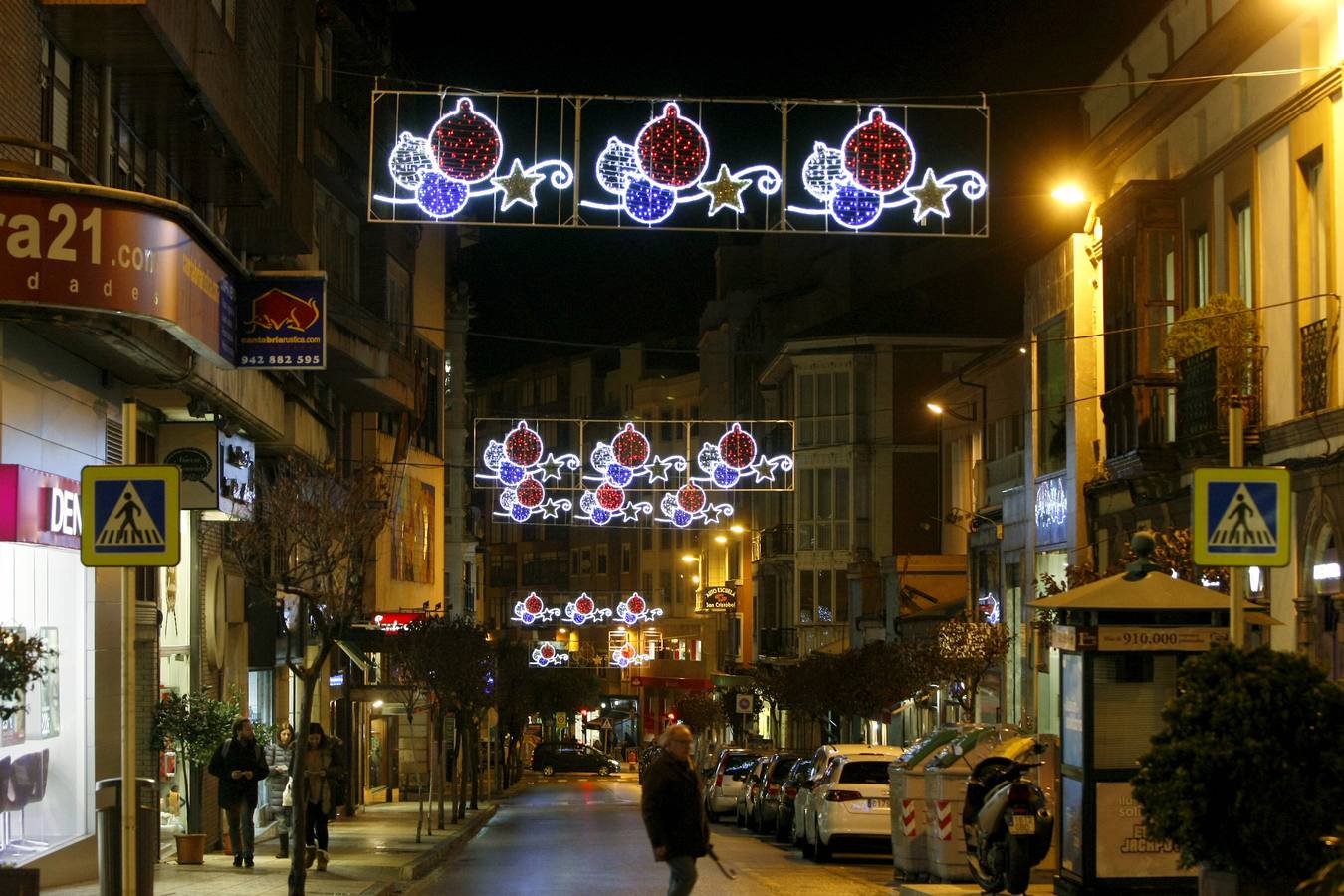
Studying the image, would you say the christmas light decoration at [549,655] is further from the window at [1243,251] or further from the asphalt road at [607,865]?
the window at [1243,251]

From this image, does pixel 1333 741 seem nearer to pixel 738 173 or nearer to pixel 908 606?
pixel 738 173

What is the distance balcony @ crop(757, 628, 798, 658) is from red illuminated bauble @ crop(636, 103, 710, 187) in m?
53.6

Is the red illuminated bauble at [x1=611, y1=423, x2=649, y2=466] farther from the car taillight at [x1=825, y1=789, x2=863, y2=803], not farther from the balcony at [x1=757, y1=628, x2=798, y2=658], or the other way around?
the balcony at [x1=757, y1=628, x2=798, y2=658]

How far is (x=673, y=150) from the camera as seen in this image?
17.6m

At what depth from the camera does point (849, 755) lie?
89.5ft

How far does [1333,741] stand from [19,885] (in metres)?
8.45

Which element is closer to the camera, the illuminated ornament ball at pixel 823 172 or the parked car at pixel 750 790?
the illuminated ornament ball at pixel 823 172

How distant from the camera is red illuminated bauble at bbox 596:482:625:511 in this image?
42.1 m

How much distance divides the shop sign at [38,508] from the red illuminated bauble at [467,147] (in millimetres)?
4527

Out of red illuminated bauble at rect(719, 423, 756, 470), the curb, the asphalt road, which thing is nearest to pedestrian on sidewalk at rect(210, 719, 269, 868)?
the curb

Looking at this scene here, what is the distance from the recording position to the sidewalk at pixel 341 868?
818 inches

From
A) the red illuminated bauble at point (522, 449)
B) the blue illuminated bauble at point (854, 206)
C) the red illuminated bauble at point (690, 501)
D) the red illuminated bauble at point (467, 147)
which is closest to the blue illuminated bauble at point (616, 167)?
the red illuminated bauble at point (467, 147)

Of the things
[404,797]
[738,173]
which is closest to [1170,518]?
[738,173]

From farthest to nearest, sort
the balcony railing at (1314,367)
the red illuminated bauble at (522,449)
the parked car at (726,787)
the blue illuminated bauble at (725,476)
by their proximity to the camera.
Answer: the parked car at (726,787), the blue illuminated bauble at (725,476), the red illuminated bauble at (522,449), the balcony railing at (1314,367)
